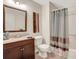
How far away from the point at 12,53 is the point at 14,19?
4.48 feet

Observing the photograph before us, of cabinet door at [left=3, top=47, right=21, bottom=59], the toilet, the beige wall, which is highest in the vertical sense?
the beige wall

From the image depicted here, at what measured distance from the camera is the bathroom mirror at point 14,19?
2.88m

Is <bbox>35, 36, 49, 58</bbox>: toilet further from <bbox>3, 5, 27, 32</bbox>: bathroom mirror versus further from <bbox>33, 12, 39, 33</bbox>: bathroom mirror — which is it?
<bbox>3, 5, 27, 32</bbox>: bathroom mirror

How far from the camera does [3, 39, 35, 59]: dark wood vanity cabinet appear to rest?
2014mm

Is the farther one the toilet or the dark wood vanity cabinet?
the toilet

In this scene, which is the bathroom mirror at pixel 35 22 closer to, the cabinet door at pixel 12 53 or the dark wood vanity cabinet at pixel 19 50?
the dark wood vanity cabinet at pixel 19 50

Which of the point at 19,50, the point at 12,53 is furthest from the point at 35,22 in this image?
the point at 12,53

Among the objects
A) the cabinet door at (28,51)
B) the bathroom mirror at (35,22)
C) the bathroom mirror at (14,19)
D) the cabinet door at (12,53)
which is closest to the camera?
the cabinet door at (12,53)

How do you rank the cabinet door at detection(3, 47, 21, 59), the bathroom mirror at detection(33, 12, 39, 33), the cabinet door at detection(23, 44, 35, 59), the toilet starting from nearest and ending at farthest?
the cabinet door at detection(3, 47, 21, 59), the cabinet door at detection(23, 44, 35, 59), the toilet, the bathroom mirror at detection(33, 12, 39, 33)

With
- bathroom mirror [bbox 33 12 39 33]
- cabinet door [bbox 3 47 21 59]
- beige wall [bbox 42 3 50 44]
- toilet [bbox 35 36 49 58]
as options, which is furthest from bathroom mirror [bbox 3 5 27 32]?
beige wall [bbox 42 3 50 44]

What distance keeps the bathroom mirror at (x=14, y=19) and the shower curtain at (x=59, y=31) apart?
3.93 feet

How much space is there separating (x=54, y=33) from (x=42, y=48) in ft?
2.80

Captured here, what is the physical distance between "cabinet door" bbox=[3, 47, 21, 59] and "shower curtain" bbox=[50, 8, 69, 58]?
1.92m

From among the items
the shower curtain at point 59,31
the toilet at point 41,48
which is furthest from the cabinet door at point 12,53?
the shower curtain at point 59,31
